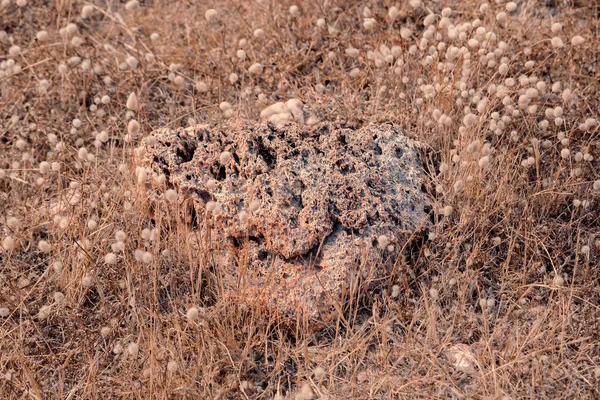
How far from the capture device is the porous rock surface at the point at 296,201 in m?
2.93

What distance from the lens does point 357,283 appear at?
2.92 metres

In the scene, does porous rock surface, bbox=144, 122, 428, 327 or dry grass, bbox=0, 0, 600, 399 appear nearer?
dry grass, bbox=0, 0, 600, 399

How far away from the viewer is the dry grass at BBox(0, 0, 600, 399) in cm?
274

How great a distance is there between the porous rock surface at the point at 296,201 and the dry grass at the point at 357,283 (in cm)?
12

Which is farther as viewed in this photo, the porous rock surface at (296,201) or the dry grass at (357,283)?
the porous rock surface at (296,201)

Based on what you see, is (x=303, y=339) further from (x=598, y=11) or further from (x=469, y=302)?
(x=598, y=11)

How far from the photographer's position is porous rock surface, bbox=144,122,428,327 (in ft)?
9.62

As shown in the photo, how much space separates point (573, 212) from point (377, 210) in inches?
39.6

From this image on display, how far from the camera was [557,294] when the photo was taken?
3027 millimetres

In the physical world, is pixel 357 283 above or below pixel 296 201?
below

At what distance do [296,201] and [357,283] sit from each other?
445mm

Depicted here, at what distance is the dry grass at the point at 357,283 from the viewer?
9.00ft

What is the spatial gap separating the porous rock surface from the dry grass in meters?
0.12

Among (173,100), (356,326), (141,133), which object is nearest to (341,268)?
(356,326)
